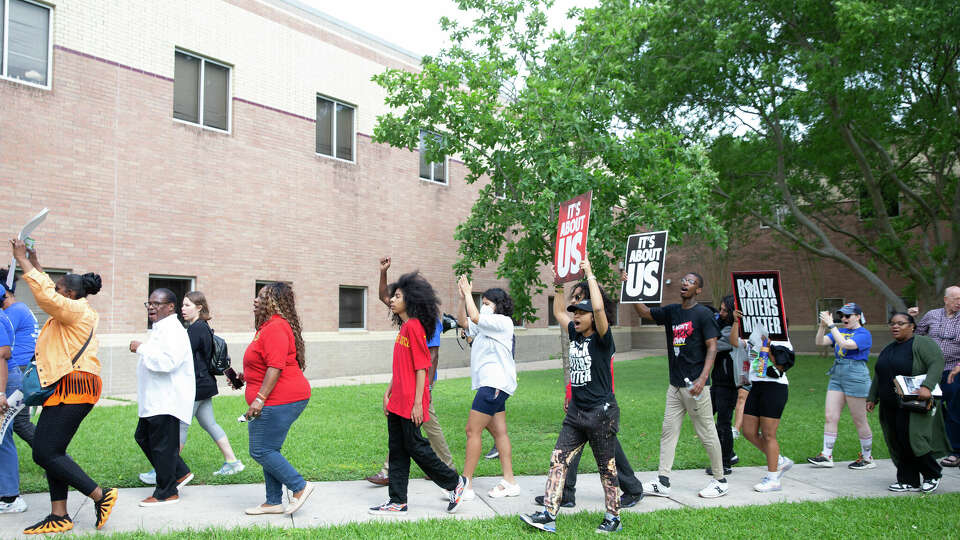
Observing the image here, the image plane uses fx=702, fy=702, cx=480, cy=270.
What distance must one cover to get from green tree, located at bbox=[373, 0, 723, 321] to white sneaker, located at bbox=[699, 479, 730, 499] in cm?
379

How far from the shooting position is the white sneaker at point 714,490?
6.46m

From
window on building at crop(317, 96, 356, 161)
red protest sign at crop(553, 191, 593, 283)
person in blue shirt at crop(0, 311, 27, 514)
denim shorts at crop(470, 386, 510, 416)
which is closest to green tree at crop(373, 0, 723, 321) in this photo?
red protest sign at crop(553, 191, 593, 283)

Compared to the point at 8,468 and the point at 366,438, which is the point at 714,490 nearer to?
the point at 366,438

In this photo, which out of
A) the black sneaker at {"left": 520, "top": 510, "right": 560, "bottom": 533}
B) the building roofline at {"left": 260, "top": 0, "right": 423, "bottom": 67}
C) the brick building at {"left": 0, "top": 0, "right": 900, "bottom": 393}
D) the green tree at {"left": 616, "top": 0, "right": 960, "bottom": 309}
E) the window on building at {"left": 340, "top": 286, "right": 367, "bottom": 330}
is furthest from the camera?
the window on building at {"left": 340, "top": 286, "right": 367, "bottom": 330}

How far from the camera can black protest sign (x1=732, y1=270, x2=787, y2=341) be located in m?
7.05

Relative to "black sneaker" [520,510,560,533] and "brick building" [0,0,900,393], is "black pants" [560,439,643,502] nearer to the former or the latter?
"black sneaker" [520,510,560,533]

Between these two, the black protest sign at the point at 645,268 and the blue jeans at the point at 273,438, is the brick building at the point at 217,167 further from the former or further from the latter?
the black protest sign at the point at 645,268

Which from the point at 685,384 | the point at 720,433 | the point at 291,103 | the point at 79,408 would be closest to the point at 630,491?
the point at 685,384

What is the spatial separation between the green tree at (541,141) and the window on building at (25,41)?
22.9 feet

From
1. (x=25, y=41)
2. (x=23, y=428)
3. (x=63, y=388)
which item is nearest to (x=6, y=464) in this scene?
(x=23, y=428)

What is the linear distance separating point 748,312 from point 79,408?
622cm

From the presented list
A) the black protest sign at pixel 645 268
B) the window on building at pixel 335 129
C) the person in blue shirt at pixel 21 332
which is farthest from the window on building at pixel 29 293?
the black protest sign at pixel 645 268

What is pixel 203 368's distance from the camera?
23.0ft

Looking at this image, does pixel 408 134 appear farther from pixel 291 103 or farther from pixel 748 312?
pixel 291 103
